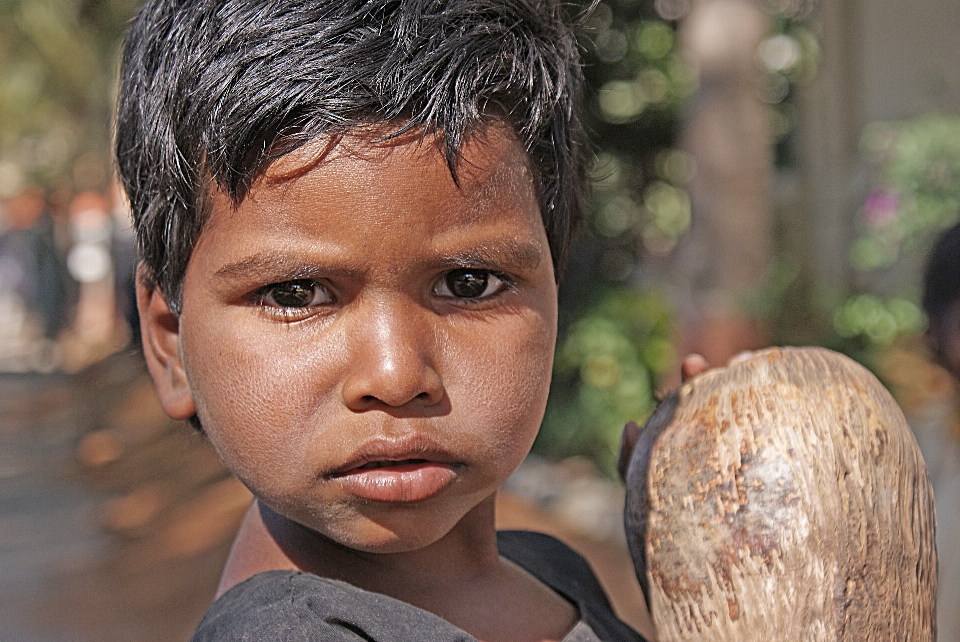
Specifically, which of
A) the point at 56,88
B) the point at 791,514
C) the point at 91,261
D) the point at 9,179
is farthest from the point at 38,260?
the point at 791,514

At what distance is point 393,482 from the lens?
1.31m

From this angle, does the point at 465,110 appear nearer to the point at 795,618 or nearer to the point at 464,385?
the point at 464,385

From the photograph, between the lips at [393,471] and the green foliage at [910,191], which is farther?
the green foliage at [910,191]

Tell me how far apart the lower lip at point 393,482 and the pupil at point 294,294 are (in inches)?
9.3

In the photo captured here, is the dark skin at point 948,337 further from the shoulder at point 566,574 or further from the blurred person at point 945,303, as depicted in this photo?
the shoulder at point 566,574

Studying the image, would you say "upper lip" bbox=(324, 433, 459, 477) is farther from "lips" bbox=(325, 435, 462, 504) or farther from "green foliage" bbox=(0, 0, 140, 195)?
"green foliage" bbox=(0, 0, 140, 195)

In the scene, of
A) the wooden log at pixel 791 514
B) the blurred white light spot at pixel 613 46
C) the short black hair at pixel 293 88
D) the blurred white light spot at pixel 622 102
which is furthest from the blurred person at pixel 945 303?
the blurred white light spot at pixel 622 102

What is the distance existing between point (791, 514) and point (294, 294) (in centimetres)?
74

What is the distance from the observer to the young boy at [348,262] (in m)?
1.29

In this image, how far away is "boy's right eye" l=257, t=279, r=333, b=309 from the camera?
1.33 metres

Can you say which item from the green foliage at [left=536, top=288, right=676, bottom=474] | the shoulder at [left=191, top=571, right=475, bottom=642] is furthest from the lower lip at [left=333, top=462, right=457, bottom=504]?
the green foliage at [left=536, top=288, right=676, bottom=474]

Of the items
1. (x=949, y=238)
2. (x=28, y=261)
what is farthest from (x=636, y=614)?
(x=28, y=261)

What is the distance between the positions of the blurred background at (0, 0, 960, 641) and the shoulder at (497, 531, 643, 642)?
2.18m

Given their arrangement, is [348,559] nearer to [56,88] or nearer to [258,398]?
[258,398]
